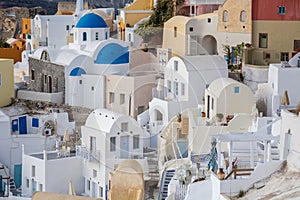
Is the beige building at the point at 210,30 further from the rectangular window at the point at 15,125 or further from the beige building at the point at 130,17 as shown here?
the rectangular window at the point at 15,125

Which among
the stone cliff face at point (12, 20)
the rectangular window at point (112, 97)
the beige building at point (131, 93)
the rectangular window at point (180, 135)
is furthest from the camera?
the stone cliff face at point (12, 20)

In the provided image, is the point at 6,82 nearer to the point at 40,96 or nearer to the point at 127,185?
the point at 40,96

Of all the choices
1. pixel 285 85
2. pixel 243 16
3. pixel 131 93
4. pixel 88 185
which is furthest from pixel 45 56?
pixel 285 85

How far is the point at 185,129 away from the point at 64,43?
44.5 ft

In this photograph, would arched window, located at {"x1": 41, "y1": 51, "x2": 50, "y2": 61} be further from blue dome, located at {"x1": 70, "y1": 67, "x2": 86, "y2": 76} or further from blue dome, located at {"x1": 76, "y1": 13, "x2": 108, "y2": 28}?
blue dome, located at {"x1": 70, "y1": 67, "x2": 86, "y2": 76}

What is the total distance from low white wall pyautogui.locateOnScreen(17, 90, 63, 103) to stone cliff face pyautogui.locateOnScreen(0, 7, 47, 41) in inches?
719

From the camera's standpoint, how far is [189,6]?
2566 centimetres

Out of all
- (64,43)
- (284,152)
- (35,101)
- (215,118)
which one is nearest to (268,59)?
(215,118)

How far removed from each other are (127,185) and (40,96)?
31.8ft

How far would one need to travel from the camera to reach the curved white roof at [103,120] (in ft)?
58.1

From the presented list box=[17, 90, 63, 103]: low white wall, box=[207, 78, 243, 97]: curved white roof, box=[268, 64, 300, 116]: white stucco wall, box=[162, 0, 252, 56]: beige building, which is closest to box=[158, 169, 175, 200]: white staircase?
box=[268, 64, 300, 116]: white stucco wall

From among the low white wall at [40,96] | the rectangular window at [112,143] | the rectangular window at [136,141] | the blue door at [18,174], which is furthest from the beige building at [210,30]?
the blue door at [18,174]

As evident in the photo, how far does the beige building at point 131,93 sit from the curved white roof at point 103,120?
4.74 feet

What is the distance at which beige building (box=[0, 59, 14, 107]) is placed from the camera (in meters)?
23.1
